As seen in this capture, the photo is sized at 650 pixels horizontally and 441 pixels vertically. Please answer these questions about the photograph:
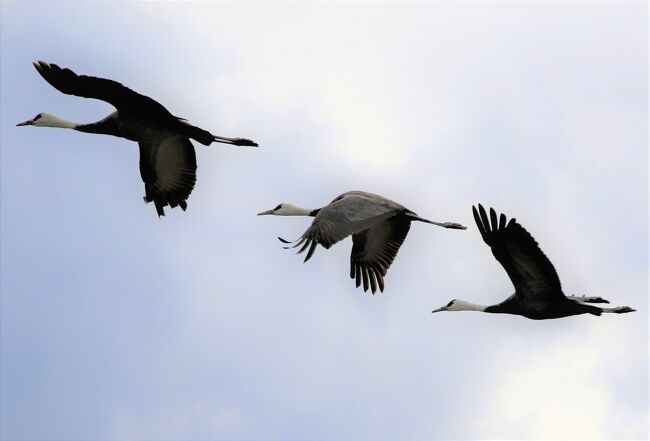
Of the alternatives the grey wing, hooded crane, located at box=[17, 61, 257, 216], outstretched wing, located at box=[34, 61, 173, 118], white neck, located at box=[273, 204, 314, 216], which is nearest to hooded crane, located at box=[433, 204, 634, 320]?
the grey wing

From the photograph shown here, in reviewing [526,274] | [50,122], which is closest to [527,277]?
[526,274]

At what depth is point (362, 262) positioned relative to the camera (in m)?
26.1

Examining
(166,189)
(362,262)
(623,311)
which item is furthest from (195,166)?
(623,311)

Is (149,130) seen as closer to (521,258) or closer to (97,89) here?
(97,89)

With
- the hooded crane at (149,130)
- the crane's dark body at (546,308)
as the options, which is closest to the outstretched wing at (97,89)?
the hooded crane at (149,130)

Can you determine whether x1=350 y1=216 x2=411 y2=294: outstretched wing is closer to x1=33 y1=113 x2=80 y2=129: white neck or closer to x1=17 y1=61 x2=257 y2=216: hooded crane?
x1=17 y1=61 x2=257 y2=216: hooded crane

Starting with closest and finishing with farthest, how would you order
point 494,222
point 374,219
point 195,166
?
point 494,222 → point 374,219 → point 195,166

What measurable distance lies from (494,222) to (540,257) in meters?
0.89

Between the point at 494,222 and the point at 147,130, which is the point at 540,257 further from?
the point at 147,130

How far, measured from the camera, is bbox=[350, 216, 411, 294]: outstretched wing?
2566 centimetres

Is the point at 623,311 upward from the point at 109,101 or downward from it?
downward

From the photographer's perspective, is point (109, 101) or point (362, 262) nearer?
point (109, 101)

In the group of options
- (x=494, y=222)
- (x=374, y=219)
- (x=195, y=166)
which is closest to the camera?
(x=494, y=222)

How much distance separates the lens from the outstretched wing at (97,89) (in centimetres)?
2358
